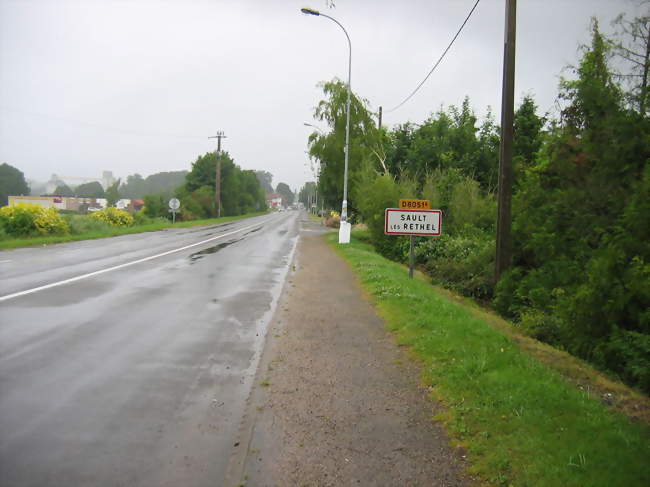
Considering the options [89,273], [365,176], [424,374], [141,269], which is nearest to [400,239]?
[365,176]

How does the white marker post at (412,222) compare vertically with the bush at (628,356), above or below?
above

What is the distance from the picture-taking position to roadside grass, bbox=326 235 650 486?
3109 mm

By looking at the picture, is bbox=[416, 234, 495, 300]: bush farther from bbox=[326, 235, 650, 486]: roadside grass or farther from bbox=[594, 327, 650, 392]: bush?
bbox=[326, 235, 650, 486]: roadside grass

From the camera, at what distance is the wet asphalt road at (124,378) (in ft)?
10.8

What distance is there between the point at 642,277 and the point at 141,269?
1117 centimetres

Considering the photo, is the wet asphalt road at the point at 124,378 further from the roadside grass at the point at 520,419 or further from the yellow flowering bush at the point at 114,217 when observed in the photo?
the yellow flowering bush at the point at 114,217

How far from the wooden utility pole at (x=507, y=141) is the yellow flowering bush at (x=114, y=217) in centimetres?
3096

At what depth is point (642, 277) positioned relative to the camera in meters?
5.78

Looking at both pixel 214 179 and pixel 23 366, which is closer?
pixel 23 366

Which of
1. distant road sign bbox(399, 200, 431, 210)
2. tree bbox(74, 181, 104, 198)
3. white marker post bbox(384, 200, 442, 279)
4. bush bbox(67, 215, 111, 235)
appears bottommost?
bush bbox(67, 215, 111, 235)

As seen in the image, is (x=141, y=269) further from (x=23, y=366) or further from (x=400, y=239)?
(x=400, y=239)

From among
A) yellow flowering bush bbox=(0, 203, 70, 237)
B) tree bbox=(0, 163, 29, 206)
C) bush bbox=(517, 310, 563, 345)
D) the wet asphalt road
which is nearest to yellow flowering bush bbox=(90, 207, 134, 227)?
yellow flowering bush bbox=(0, 203, 70, 237)

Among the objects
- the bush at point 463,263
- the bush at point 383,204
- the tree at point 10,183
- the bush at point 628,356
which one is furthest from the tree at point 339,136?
the tree at point 10,183

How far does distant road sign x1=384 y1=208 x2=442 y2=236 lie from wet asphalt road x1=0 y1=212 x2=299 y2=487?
10.4 ft
